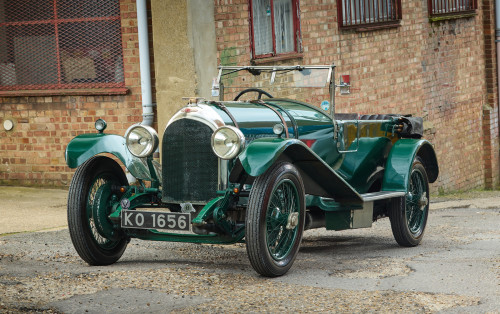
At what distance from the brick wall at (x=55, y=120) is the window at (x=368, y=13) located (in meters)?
3.57

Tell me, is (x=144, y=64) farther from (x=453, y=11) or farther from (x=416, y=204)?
(x=453, y=11)

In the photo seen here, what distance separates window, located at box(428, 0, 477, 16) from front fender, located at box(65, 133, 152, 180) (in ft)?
30.7

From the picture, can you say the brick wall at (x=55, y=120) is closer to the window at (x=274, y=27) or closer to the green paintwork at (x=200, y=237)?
the window at (x=274, y=27)

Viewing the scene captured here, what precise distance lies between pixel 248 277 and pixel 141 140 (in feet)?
4.36

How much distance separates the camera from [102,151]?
6184mm

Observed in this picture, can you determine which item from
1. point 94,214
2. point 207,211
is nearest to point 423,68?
point 94,214

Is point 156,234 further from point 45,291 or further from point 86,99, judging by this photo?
point 86,99

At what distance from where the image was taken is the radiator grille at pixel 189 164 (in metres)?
5.86

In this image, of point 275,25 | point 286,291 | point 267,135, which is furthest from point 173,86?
point 286,291

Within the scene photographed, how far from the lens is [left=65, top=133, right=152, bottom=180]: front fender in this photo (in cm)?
617

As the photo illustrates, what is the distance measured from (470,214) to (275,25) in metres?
3.44

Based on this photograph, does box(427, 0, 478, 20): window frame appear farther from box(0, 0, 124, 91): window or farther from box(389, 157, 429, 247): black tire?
box(389, 157, 429, 247): black tire

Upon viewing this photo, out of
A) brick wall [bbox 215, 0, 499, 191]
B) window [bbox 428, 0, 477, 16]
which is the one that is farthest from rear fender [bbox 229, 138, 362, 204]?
window [bbox 428, 0, 477, 16]

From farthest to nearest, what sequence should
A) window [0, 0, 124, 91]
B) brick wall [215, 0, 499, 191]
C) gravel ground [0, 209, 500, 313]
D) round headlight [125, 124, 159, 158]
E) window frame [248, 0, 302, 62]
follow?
brick wall [215, 0, 499, 191]
window frame [248, 0, 302, 62]
window [0, 0, 124, 91]
round headlight [125, 124, 159, 158]
gravel ground [0, 209, 500, 313]
